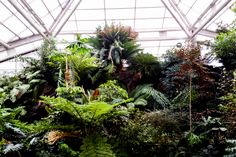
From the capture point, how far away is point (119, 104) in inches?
174

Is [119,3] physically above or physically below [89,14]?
above

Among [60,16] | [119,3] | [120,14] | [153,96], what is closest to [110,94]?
[153,96]

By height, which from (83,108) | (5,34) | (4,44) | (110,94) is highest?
(5,34)

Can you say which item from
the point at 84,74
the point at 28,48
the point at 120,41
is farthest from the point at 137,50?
the point at 28,48

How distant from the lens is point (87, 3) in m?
12.2

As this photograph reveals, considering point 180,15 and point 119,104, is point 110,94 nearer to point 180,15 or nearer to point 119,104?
point 119,104

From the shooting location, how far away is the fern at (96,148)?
3.89 meters

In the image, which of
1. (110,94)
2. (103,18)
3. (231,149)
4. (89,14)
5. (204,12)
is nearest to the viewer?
(231,149)

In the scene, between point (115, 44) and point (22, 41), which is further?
point (22, 41)

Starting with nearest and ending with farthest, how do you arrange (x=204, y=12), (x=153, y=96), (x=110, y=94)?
(x=110, y=94), (x=153, y=96), (x=204, y=12)

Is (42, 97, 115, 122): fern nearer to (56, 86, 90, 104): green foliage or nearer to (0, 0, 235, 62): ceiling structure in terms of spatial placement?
(56, 86, 90, 104): green foliage

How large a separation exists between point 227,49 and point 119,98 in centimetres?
262

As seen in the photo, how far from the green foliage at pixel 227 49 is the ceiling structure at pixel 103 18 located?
429 cm

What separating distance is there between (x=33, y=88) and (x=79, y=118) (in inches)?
99.0
